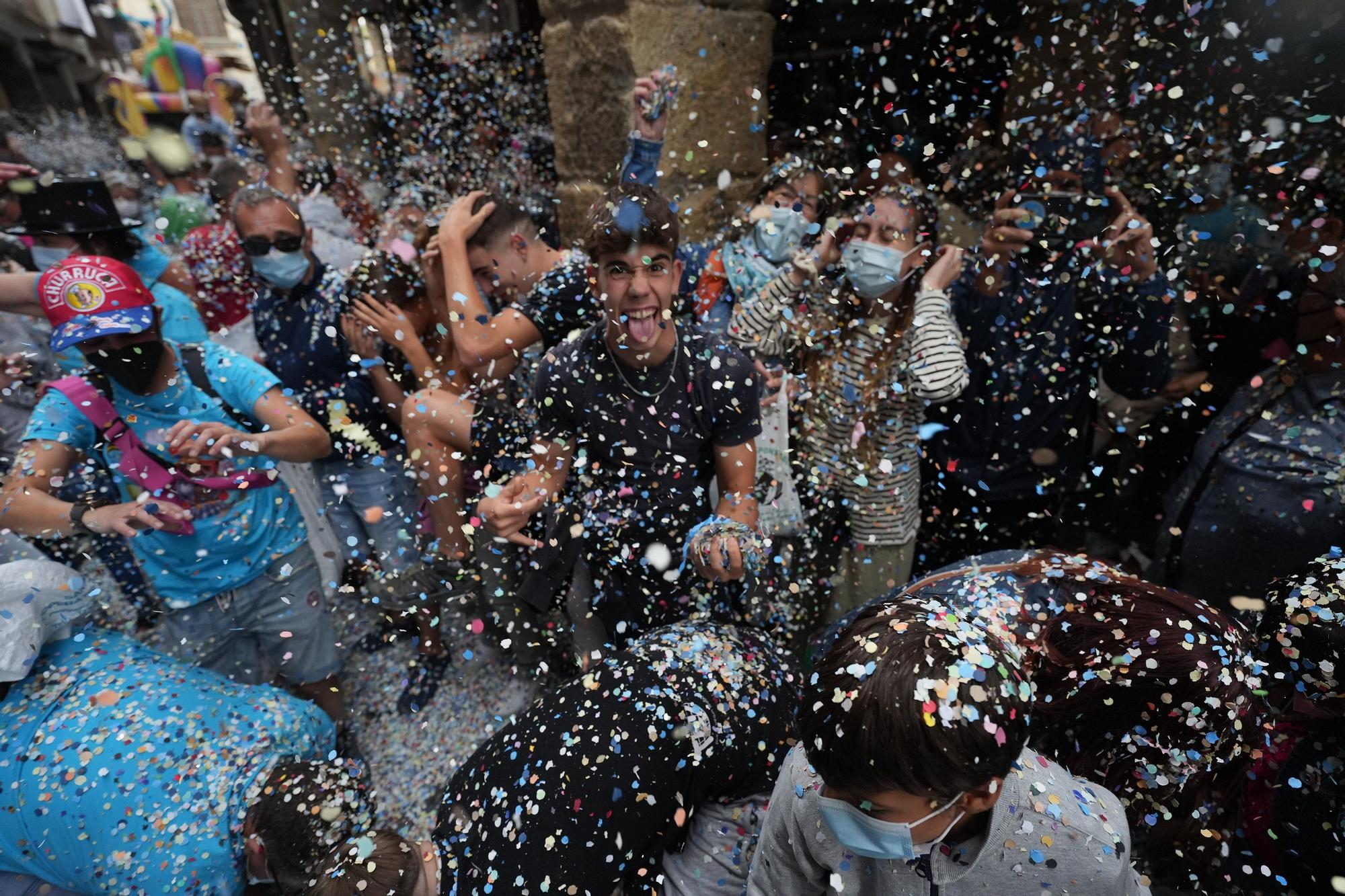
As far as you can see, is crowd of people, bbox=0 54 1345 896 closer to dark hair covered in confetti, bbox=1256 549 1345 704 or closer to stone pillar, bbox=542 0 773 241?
dark hair covered in confetti, bbox=1256 549 1345 704

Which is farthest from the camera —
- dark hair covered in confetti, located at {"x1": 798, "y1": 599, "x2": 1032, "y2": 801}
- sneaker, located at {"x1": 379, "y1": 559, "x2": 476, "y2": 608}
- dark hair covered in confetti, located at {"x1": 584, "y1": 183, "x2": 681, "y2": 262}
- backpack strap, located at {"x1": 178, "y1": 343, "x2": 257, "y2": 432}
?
sneaker, located at {"x1": 379, "y1": 559, "x2": 476, "y2": 608}

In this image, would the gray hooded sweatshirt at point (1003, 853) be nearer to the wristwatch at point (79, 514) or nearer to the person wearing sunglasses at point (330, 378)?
the person wearing sunglasses at point (330, 378)

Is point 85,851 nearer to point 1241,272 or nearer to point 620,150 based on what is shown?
point 620,150

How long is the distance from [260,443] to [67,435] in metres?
0.68

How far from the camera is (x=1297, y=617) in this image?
4.72 feet

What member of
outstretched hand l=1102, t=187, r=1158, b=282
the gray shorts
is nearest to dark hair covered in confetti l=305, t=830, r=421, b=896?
the gray shorts

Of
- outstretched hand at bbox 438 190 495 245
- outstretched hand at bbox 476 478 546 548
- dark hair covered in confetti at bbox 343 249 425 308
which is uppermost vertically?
outstretched hand at bbox 438 190 495 245

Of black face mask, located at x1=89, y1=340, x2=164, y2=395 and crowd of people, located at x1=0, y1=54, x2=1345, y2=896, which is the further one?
black face mask, located at x1=89, y1=340, x2=164, y2=395

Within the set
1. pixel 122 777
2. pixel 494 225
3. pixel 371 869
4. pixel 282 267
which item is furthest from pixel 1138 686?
pixel 282 267

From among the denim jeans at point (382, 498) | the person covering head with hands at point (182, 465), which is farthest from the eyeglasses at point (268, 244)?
the denim jeans at point (382, 498)

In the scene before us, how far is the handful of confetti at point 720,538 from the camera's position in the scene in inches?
78.4

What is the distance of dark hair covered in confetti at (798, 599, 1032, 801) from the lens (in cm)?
108

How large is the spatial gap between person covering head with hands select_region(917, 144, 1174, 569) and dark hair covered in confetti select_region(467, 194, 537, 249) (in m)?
1.91

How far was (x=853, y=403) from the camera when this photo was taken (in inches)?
102
